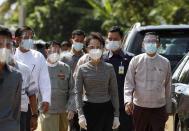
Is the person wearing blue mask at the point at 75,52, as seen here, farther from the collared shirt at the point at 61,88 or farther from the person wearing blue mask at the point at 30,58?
the person wearing blue mask at the point at 30,58

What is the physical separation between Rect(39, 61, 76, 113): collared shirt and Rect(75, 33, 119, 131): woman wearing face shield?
105 cm

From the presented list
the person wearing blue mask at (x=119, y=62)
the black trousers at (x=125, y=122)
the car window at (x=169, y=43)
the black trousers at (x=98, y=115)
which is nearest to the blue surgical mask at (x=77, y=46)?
the car window at (x=169, y=43)

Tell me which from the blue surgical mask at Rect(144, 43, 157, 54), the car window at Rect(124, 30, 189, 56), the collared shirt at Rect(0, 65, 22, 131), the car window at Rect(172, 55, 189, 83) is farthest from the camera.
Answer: the car window at Rect(124, 30, 189, 56)

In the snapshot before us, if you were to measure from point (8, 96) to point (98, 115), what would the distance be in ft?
7.03

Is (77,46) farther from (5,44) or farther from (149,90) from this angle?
(5,44)

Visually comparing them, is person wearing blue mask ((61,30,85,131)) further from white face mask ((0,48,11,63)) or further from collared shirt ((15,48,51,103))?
white face mask ((0,48,11,63))

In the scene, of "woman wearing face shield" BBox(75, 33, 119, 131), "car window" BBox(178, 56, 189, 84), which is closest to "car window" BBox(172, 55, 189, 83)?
"car window" BBox(178, 56, 189, 84)

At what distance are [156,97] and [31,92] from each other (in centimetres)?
175

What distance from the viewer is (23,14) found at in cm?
2172

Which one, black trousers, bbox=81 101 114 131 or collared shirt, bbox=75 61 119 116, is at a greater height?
collared shirt, bbox=75 61 119 116

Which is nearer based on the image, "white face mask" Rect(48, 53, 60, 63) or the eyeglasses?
the eyeglasses

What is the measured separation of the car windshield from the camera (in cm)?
730

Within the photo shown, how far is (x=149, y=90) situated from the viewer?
18.7 feet

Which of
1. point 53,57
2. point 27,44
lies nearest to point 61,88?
point 53,57
